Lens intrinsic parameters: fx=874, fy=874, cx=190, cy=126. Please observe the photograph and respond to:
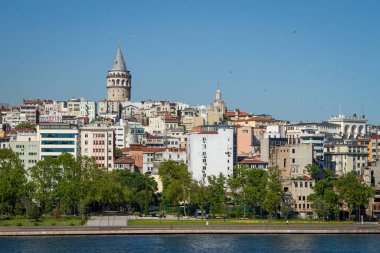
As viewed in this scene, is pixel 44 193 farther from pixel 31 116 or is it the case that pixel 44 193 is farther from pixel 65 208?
pixel 31 116

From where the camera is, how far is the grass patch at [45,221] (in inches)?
2817

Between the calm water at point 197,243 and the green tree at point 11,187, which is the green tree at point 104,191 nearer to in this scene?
the green tree at point 11,187

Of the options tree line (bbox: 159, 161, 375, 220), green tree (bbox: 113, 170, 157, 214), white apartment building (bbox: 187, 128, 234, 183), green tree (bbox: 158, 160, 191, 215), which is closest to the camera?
tree line (bbox: 159, 161, 375, 220)

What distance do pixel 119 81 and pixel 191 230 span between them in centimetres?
11714

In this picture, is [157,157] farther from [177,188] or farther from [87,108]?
[87,108]

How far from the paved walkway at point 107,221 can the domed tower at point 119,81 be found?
102771 millimetres

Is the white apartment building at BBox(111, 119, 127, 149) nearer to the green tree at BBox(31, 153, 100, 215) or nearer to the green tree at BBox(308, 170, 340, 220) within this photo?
the green tree at BBox(31, 153, 100, 215)

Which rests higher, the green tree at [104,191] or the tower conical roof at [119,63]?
the tower conical roof at [119,63]

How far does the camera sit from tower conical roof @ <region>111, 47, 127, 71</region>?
185250 mm

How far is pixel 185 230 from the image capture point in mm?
69438

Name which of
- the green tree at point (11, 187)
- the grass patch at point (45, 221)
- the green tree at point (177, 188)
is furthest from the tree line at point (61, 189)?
the green tree at point (177, 188)

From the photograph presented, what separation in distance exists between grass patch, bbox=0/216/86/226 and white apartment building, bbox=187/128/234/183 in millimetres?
20633

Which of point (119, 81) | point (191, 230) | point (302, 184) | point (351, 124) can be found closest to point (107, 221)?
point (191, 230)

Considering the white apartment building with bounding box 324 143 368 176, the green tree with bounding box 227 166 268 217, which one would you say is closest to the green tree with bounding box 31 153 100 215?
the green tree with bounding box 227 166 268 217
